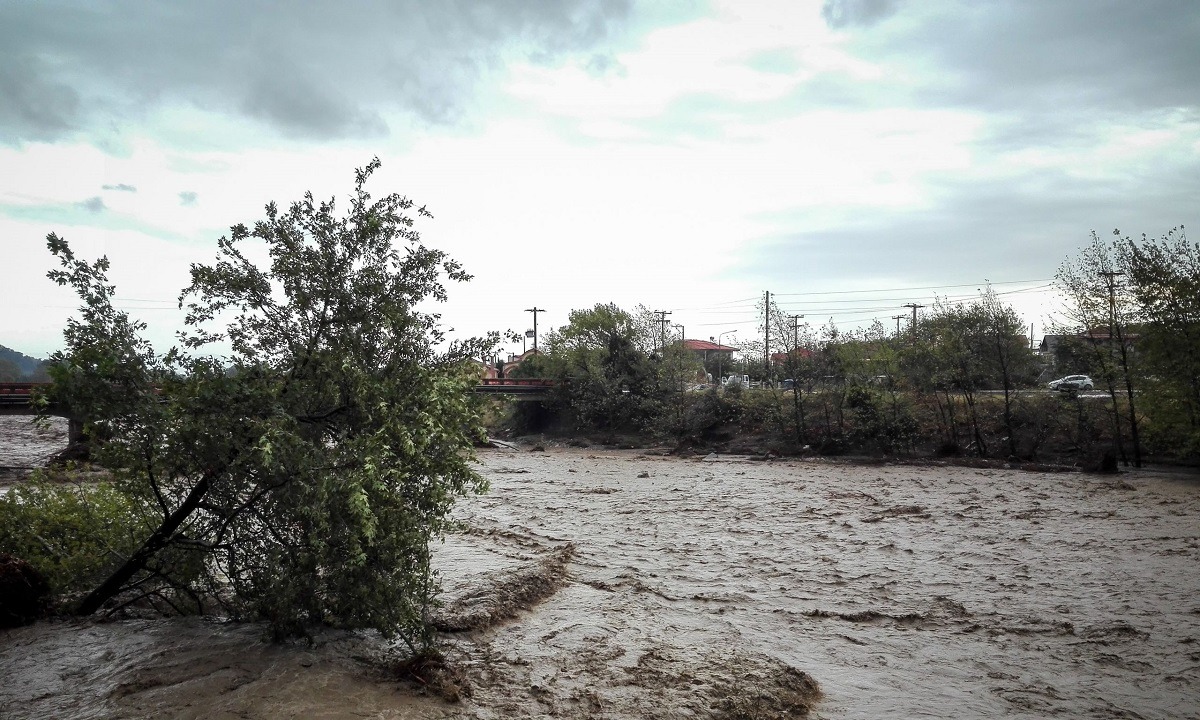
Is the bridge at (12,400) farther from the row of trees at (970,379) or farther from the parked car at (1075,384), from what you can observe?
the parked car at (1075,384)

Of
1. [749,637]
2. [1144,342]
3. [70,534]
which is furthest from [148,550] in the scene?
[1144,342]

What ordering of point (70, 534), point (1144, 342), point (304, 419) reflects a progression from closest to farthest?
point (304, 419), point (70, 534), point (1144, 342)

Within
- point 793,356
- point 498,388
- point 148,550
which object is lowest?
point 148,550

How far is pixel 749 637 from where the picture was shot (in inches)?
424

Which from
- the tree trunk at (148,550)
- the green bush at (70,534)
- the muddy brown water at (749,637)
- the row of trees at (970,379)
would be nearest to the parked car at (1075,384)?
the row of trees at (970,379)

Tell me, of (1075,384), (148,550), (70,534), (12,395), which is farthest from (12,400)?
(1075,384)

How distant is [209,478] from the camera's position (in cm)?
873

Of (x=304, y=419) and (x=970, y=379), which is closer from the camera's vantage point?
(x=304, y=419)

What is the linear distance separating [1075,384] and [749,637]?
29.5m

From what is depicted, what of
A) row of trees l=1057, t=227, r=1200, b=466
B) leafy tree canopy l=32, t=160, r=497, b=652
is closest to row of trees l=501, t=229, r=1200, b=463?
row of trees l=1057, t=227, r=1200, b=466

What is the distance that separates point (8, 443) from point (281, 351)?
51.7 meters

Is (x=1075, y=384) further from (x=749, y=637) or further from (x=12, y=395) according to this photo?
(x=12, y=395)

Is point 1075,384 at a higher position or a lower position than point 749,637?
higher

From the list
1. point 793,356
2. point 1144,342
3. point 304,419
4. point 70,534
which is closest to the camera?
point 304,419
